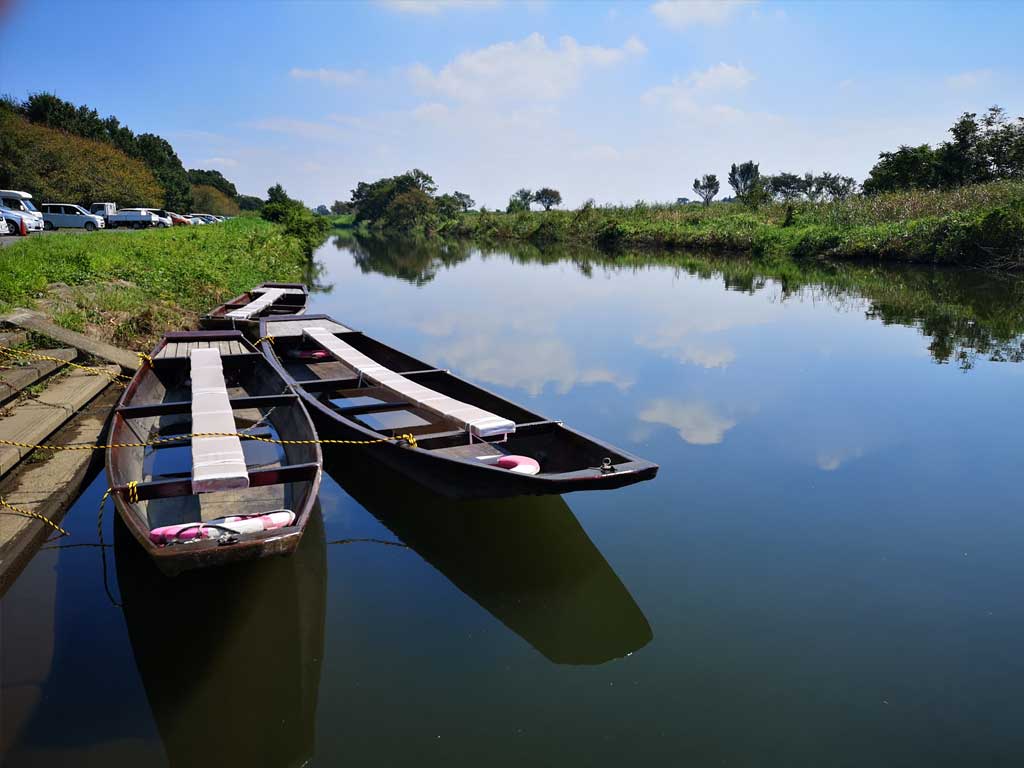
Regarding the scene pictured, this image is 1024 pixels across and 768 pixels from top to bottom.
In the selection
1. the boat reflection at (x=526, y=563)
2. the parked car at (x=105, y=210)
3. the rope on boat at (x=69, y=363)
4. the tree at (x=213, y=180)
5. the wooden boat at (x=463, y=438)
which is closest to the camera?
the boat reflection at (x=526, y=563)

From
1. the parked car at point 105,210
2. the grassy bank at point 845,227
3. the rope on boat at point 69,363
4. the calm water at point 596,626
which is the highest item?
the parked car at point 105,210

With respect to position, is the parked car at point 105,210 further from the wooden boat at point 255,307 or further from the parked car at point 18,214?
the wooden boat at point 255,307

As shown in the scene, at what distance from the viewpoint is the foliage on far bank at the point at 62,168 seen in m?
31.0

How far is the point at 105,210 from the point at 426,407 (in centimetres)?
3495

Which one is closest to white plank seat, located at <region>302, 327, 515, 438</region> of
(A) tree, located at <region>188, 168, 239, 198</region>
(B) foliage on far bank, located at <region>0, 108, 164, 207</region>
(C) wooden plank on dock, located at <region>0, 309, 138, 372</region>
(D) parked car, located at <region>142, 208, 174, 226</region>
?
(C) wooden plank on dock, located at <region>0, 309, 138, 372</region>

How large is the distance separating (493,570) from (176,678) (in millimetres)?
1974

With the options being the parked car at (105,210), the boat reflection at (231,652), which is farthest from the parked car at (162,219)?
the boat reflection at (231,652)

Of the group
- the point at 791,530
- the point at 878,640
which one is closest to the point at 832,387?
the point at 791,530

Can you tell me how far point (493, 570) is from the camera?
4559 mm

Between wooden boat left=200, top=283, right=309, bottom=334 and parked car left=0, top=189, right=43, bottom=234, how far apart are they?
1166 cm

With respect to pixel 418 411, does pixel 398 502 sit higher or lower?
lower

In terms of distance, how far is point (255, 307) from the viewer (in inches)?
480

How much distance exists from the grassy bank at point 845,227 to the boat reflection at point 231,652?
961 inches

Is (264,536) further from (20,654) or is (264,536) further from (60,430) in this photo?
(60,430)
